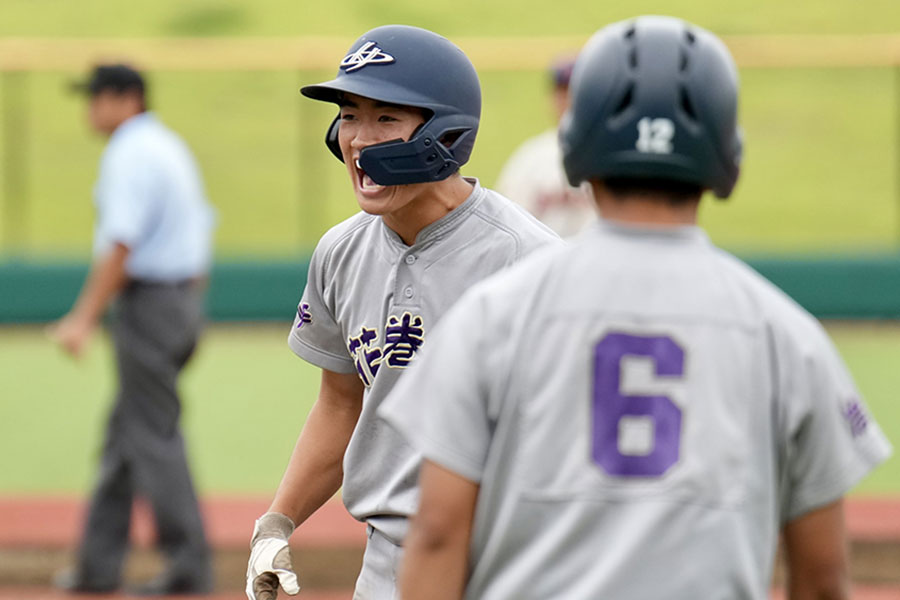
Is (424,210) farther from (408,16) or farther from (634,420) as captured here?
(408,16)

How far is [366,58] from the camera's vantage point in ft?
10.2

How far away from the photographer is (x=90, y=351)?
44.5ft

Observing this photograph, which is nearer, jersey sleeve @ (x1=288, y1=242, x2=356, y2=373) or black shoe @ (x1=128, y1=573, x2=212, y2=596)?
jersey sleeve @ (x1=288, y1=242, x2=356, y2=373)

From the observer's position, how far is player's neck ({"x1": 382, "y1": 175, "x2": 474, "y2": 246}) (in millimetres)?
3199

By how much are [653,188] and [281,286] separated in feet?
38.3

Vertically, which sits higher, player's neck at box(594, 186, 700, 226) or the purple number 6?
player's neck at box(594, 186, 700, 226)

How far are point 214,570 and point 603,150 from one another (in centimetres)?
533

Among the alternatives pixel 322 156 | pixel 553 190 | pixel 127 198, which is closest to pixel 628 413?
pixel 553 190

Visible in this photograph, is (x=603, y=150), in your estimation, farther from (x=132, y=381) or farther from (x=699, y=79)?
(x=132, y=381)

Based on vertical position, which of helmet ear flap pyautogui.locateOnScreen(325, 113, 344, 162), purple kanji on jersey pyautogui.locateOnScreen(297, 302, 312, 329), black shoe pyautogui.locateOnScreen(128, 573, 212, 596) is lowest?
black shoe pyautogui.locateOnScreen(128, 573, 212, 596)

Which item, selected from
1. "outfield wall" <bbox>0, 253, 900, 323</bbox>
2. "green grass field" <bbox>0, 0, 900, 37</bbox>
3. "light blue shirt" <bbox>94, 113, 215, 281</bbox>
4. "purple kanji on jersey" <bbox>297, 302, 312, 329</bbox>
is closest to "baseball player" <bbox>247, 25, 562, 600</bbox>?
"purple kanji on jersey" <bbox>297, 302, 312, 329</bbox>

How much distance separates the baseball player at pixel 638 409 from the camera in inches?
81.1

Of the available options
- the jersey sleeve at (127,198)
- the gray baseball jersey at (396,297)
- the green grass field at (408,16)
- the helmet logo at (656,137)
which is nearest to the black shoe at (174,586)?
the jersey sleeve at (127,198)

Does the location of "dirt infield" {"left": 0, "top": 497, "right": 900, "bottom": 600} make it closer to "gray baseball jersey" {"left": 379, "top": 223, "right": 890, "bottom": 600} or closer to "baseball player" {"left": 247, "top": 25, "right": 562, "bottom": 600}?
"baseball player" {"left": 247, "top": 25, "right": 562, "bottom": 600}
